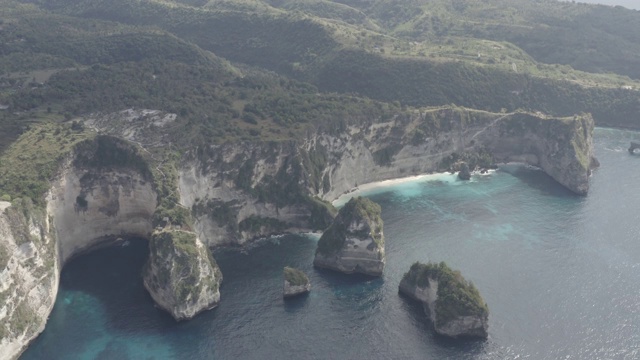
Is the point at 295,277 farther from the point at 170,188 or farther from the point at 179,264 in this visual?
the point at 170,188

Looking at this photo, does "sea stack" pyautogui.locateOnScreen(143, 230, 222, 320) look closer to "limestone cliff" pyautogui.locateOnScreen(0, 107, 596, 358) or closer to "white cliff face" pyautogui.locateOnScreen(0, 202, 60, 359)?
"limestone cliff" pyautogui.locateOnScreen(0, 107, 596, 358)

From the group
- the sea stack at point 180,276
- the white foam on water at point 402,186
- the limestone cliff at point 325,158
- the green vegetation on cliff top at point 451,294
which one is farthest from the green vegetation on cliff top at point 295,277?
the white foam on water at point 402,186

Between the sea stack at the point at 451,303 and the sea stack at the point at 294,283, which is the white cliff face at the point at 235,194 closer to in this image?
the sea stack at the point at 294,283

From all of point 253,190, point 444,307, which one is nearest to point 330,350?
point 444,307

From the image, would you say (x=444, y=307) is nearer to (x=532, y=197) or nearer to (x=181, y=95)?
(x=532, y=197)

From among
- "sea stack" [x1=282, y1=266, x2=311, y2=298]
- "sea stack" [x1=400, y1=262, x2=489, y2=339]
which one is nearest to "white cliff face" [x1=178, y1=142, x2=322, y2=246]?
"sea stack" [x1=282, y1=266, x2=311, y2=298]
